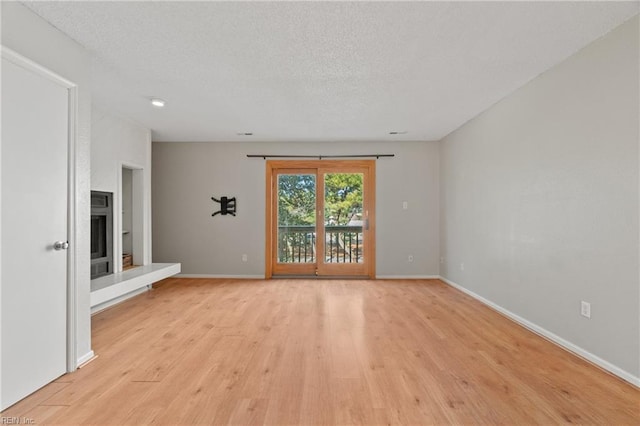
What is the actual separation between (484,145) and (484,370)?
2699 mm

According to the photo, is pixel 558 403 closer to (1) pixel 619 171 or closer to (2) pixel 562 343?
(2) pixel 562 343

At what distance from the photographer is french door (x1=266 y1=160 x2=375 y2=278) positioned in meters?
5.50

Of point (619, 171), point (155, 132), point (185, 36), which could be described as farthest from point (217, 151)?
point (619, 171)

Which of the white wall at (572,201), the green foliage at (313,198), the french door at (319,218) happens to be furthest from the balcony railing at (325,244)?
the white wall at (572,201)

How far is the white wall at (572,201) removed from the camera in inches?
81.9

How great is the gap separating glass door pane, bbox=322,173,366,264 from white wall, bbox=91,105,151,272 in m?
2.80

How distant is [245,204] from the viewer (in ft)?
18.0

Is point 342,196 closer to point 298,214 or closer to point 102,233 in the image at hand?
point 298,214

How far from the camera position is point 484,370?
2.18m

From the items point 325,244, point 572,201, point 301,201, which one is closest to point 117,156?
point 301,201

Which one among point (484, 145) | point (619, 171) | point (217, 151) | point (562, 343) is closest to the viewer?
point (619, 171)

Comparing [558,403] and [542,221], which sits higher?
[542,221]

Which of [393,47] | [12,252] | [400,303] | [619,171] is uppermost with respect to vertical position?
[393,47]

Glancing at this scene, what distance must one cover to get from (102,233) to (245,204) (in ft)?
7.05
